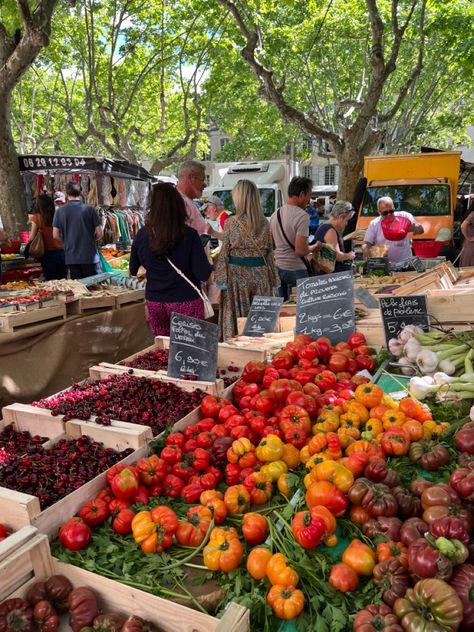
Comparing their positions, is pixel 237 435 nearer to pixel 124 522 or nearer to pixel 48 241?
pixel 124 522

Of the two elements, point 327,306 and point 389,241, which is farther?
point 389,241

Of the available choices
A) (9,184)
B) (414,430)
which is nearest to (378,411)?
(414,430)

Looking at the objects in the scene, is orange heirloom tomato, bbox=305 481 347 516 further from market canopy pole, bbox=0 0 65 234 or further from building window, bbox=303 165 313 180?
building window, bbox=303 165 313 180

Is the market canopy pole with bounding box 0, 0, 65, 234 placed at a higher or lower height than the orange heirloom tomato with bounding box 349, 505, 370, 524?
higher

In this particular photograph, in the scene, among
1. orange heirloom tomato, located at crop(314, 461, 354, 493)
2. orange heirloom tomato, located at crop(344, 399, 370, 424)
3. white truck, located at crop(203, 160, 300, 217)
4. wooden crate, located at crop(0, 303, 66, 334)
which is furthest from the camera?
white truck, located at crop(203, 160, 300, 217)

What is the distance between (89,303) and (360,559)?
4750 millimetres

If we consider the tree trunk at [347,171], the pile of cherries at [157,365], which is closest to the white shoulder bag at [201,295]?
the pile of cherries at [157,365]

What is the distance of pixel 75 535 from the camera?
71.9 inches

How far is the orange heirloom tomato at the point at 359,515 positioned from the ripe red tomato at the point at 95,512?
0.99 metres

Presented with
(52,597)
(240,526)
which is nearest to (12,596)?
(52,597)

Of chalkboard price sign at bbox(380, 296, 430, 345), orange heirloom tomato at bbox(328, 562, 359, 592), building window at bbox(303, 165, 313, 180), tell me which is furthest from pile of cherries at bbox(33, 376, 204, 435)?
building window at bbox(303, 165, 313, 180)

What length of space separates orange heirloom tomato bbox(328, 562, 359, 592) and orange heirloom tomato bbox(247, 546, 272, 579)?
0.71ft

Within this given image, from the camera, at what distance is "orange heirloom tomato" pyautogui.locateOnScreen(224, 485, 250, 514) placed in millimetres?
1975

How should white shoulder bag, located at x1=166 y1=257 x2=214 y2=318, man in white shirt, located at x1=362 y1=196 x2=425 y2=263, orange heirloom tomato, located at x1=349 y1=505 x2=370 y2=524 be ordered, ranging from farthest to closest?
man in white shirt, located at x1=362 y1=196 x2=425 y2=263, white shoulder bag, located at x1=166 y1=257 x2=214 y2=318, orange heirloom tomato, located at x1=349 y1=505 x2=370 y2=524
